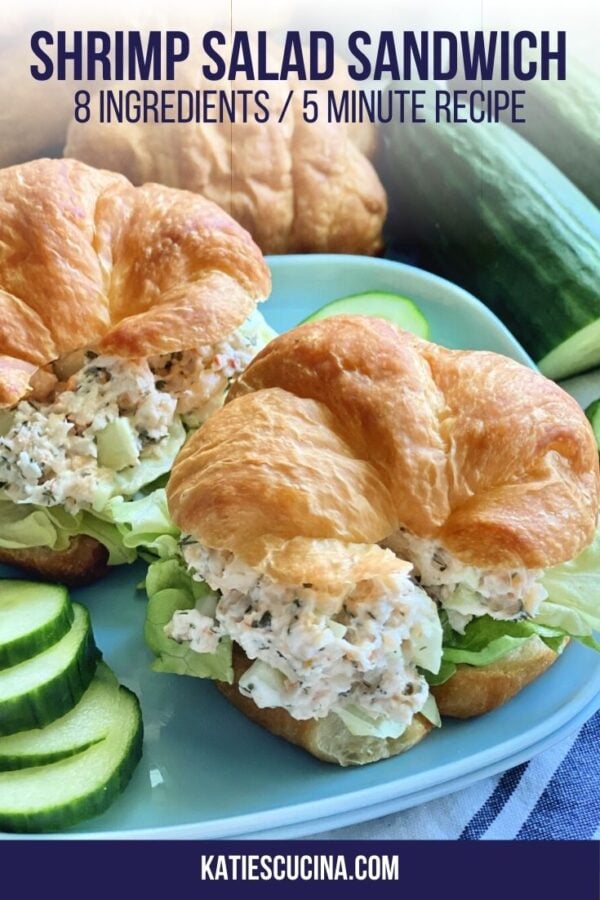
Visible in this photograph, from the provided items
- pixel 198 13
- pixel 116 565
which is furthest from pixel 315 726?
pixel 198 13

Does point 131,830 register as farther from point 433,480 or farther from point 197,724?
point 433,480

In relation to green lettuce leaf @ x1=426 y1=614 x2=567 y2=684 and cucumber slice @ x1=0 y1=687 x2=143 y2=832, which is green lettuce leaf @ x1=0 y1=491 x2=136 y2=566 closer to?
cucumber slice @ x1=0 y1=687 x2=143 y2=832

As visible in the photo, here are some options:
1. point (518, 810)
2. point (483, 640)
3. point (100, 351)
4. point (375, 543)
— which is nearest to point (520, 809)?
point (518, 810)
